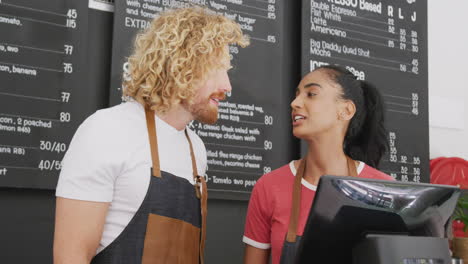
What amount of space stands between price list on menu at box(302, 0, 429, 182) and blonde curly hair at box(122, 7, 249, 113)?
111 centimetres

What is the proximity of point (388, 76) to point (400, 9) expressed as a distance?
0.42m

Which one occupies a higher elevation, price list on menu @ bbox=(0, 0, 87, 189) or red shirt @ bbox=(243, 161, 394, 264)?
price list on menu @ bbox=(0, 0, 87, 189)

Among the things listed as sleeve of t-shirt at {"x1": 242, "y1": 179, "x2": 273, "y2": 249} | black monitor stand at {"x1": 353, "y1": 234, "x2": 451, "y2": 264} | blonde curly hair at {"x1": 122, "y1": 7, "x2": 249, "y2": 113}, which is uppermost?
blonde curly hair at {"x1": 122, "y1": 7, "x2": 249, "y2": 113}

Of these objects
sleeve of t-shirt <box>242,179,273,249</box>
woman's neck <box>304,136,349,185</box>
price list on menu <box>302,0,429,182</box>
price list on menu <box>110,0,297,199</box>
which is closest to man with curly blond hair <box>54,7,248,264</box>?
sleeve of t-shirt <box>242,179,273,249</box>

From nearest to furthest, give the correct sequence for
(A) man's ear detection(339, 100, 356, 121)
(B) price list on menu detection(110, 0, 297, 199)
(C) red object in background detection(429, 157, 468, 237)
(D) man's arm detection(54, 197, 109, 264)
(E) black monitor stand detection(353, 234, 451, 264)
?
(E) black monitor stand detection(353, 234, 451, 264) → (D) man's arm detection(54, 197, 109, 264) → (A) man's ear detection(339, 100, 356, 121) → (B) price list on menu detection(110, 0, 297, 199) → (C) red object in background detection(429, 157, 468, 237)

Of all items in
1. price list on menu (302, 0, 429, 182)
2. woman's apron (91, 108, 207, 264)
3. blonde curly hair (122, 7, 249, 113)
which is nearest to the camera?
woman's apron (91, 108, 207, 264)

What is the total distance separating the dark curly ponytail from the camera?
219 centimetres

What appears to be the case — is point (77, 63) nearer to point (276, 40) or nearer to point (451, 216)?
point (276, 40)

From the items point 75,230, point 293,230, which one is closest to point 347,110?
point 293,230

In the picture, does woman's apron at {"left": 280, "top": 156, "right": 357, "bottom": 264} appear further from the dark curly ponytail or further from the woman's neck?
the dark curly ponytail

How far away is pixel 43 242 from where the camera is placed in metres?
2.07

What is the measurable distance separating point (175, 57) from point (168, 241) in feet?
1.80

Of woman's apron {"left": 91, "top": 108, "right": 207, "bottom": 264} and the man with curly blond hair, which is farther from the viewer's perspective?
woman's apron {"left": 91, "top": 108, "right": 207, "bottom": 264}

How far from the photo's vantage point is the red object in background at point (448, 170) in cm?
308
